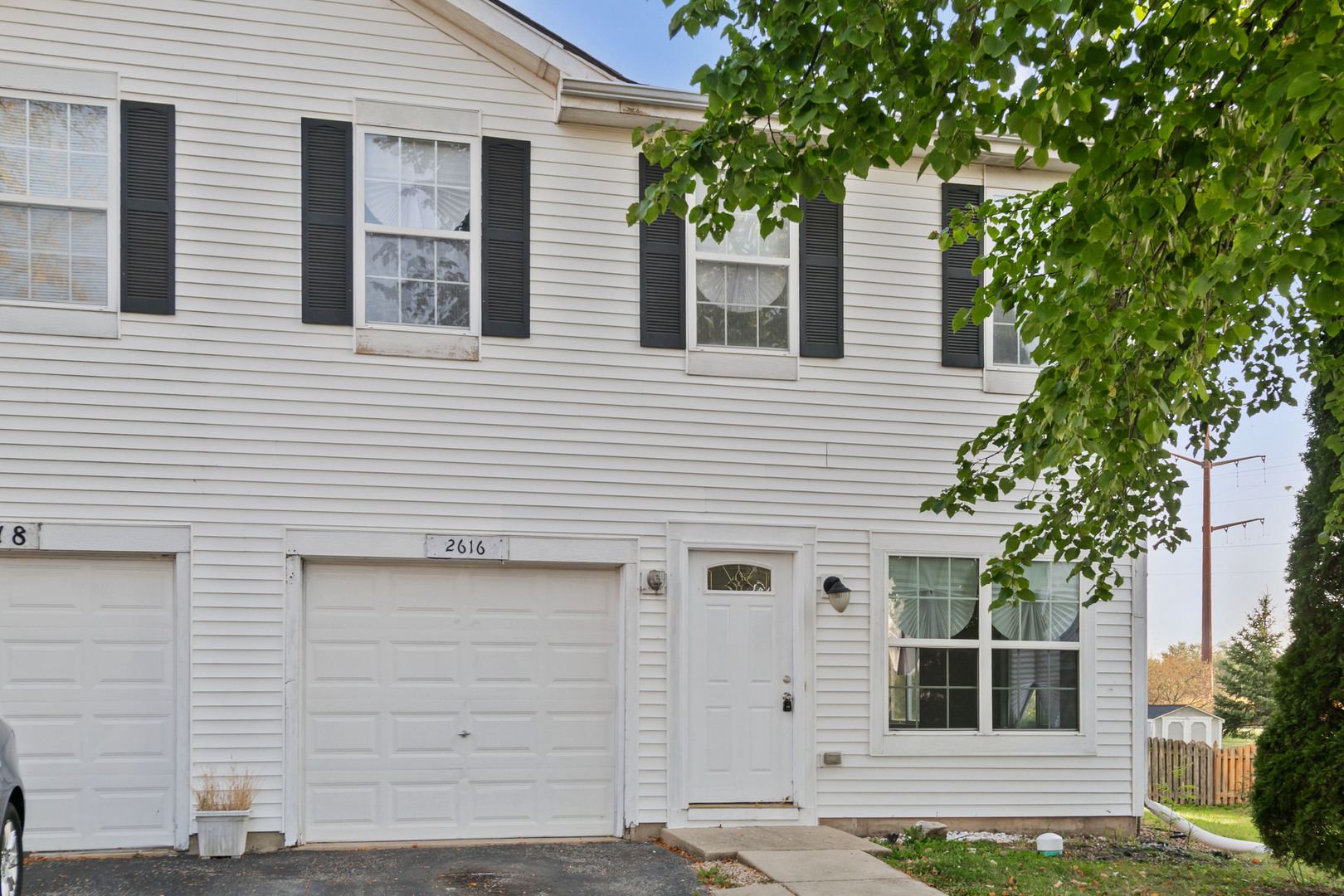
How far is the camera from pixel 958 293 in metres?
9.18

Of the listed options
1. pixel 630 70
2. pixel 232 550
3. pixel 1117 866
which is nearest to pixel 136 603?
pixel 232 550

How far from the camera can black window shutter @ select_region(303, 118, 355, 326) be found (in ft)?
26.2

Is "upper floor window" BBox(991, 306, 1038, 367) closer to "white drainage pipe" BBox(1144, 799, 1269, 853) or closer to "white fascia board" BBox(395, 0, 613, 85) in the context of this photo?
"white fascia board" BBox(395, 0, 613, 85)

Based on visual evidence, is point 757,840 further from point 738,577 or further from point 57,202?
point 57,202

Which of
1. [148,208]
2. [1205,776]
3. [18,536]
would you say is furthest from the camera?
[1205,776]

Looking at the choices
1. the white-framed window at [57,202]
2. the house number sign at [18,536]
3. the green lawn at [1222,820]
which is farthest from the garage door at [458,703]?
the green lawn at [1222,820]

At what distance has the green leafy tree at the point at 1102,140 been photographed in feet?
12.0

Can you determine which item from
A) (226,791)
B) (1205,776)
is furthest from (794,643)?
(1205,776)

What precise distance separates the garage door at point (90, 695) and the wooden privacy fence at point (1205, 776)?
440 inches

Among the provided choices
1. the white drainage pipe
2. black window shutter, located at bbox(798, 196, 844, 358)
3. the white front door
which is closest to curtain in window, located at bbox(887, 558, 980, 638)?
the white front door

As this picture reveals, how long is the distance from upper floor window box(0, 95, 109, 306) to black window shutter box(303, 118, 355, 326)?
135cm

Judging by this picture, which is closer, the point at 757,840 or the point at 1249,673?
the point at 757,840

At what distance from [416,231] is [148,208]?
1851 mm

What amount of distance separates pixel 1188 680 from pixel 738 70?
33860 mm
